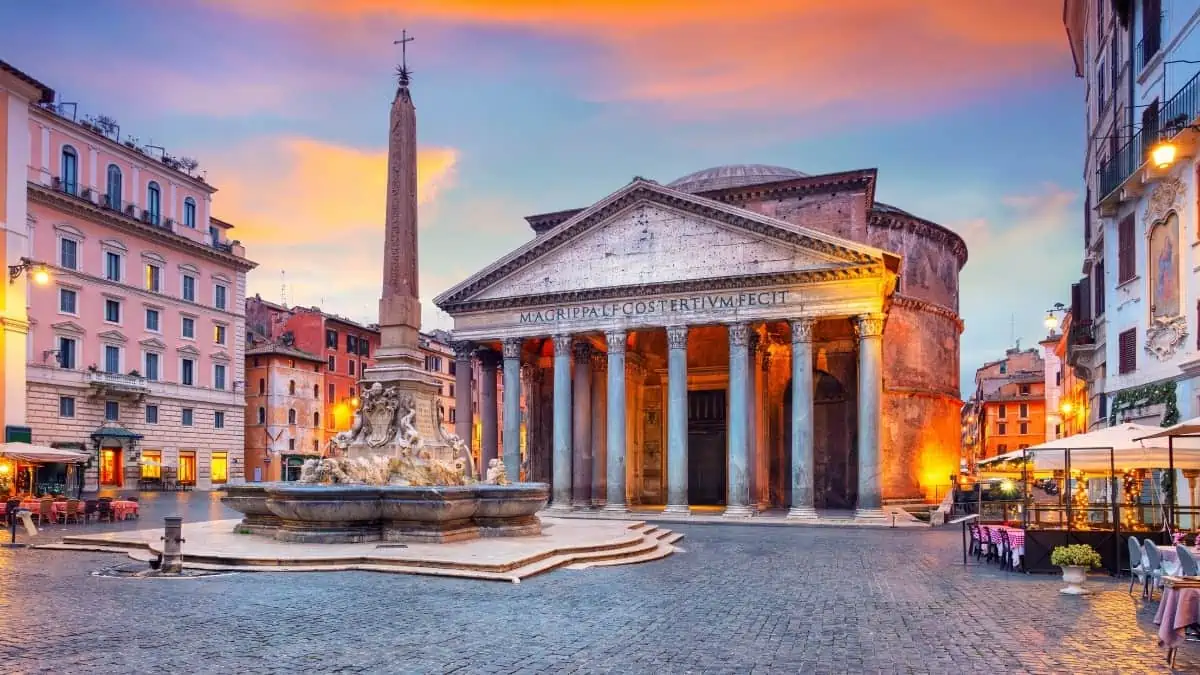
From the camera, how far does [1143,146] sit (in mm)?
19516

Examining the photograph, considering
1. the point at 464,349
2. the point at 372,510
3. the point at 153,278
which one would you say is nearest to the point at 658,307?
the point at 464,349

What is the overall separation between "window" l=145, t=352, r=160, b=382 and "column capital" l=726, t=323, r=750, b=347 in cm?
2740

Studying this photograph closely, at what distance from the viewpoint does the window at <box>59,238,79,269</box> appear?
3691 cm

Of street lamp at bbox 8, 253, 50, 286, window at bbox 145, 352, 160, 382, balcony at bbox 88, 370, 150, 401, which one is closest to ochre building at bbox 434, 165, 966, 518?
street lamp at bbox 8, 253, 50, 286

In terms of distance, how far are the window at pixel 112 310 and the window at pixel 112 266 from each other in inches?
39.2

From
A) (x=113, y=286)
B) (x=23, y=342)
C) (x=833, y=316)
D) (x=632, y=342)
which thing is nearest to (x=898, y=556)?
(x=833, y=316)

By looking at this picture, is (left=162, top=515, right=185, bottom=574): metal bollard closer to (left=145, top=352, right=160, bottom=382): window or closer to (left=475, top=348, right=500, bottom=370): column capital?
(left=475, top=348, right=500, bottom=370): column capital

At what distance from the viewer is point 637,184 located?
1248 inches

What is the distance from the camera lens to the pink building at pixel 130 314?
36406 millimetres

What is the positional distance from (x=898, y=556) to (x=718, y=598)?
762cm

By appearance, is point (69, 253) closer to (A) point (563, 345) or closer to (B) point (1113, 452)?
(A) point (563, 345)

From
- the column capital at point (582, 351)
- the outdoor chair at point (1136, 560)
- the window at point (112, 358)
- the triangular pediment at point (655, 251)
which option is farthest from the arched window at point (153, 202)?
the outdoor chair at point (1136, 560)

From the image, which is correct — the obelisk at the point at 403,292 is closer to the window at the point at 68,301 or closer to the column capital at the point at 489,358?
the column capital at the point at 489,358

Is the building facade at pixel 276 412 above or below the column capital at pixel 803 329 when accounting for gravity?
below
